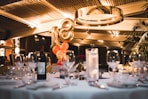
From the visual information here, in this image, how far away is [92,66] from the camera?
1.94 m

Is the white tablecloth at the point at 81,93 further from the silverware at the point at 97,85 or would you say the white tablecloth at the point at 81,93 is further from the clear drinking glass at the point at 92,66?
the clear drinking glass at the point at 92,66

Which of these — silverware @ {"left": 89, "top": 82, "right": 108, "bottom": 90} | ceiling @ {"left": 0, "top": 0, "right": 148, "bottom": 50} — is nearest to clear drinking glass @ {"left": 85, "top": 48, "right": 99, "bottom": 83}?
silverware @ {"left": 89, "top": 82, "right": 108, "bottom": 90}

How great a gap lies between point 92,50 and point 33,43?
496 inches

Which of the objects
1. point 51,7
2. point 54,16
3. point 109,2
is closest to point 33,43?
point 54,16

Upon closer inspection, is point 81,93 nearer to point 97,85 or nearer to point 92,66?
point 97,85

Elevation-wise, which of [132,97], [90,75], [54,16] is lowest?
[132,97]

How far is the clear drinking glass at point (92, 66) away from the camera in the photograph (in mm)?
1891

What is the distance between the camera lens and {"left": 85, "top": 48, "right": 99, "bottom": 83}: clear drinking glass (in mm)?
1891

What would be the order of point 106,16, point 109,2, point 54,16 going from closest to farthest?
point 106,16
point 109,2
point 54,16

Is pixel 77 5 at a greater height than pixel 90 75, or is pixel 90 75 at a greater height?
pixel 77 5

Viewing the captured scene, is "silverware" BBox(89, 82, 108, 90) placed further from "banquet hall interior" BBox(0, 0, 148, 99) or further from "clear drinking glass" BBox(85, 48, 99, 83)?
"banquet hall interior" BBox(0, 0, 148, 99)

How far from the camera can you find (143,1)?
276 inches

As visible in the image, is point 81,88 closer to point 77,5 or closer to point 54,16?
point 77,5

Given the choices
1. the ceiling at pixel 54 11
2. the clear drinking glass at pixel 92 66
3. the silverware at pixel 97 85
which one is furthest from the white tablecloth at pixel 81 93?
the ceiling at pixel 54 11
